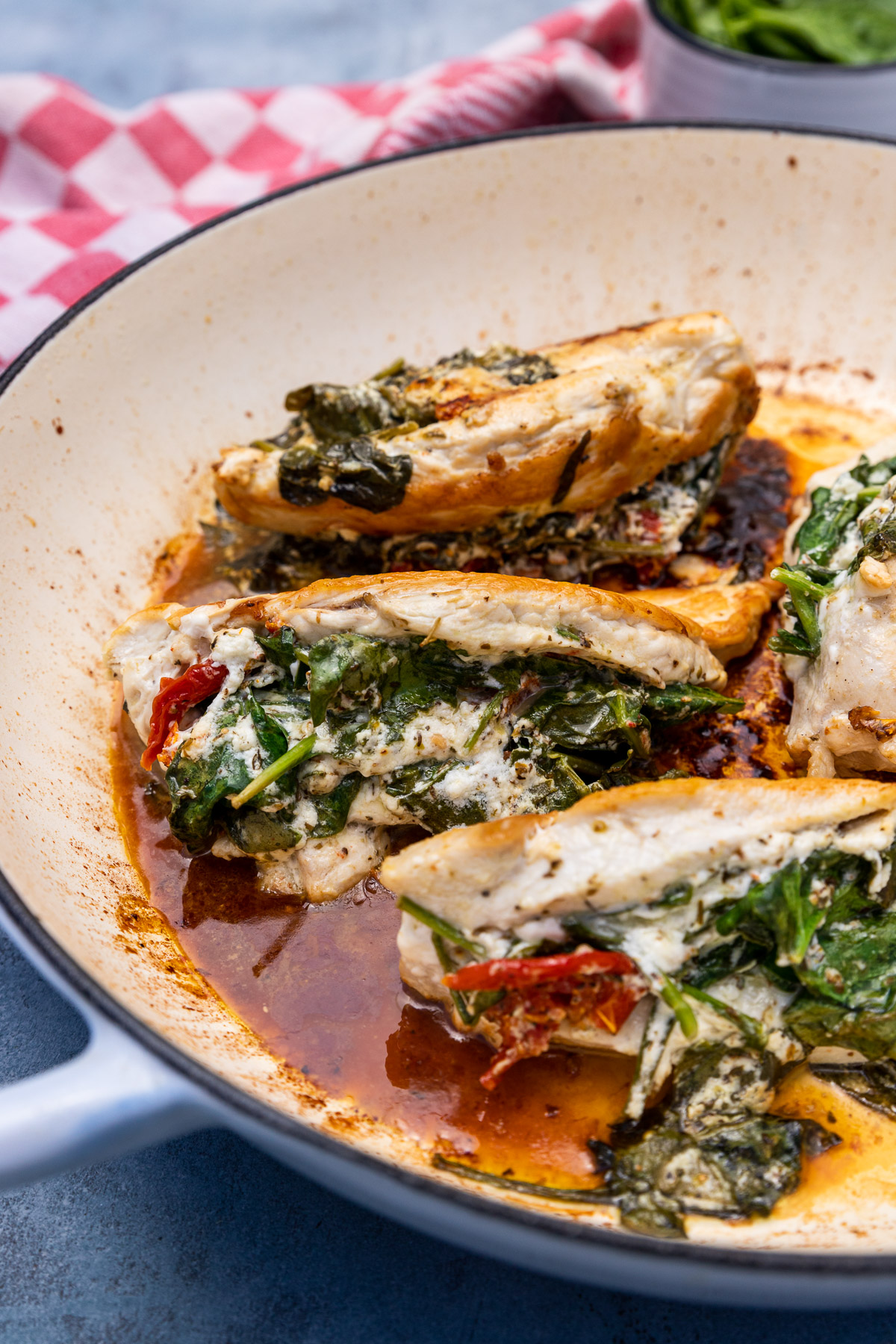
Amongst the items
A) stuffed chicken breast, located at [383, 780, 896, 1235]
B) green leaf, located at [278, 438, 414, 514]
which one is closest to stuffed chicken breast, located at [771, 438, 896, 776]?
stuffed chicken breast, located at [383, 780, 896, 1235]

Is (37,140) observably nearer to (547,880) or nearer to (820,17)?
(820,17)

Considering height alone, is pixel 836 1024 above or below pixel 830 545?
below

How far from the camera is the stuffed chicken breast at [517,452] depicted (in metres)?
3.67

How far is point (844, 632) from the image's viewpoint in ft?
11.0

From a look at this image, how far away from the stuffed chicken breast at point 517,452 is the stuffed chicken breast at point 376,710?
623mm

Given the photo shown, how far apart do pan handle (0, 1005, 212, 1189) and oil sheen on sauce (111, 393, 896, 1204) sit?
0.64 m

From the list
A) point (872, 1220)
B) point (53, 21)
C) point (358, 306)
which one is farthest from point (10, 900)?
point (53, 21)

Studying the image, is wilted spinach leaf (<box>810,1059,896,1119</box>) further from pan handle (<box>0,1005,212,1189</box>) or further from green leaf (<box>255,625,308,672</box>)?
green leaf (<box>255,625,308,672</box>)

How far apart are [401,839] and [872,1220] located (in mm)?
1474

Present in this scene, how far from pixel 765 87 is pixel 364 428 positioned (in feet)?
9.07

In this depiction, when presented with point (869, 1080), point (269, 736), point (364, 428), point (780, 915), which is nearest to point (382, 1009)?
point (269, 736)

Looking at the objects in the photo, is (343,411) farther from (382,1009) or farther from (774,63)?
(774,63)

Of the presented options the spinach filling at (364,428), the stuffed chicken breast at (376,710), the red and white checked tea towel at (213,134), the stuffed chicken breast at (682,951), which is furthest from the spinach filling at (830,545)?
the red and white checked tea towel at (213,134)

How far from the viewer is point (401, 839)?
3266mm
